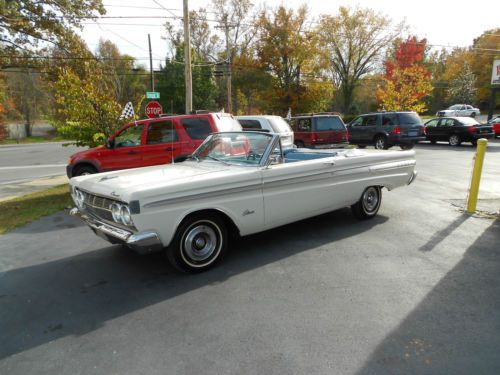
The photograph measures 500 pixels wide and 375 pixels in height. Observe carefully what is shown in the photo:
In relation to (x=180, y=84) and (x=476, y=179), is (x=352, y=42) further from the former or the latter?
(x=476, y=179)

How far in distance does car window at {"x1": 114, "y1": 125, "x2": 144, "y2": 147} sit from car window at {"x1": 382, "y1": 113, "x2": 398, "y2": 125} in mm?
12152

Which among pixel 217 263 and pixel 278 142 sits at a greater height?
pixel 278 142

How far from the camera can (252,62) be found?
31.2 metres

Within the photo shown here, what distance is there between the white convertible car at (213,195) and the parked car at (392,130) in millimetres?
11714

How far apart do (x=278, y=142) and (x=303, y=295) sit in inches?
81.8

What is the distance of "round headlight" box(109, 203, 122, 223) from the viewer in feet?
12.2

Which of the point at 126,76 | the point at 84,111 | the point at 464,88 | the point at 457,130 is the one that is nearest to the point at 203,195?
the point at 84,111

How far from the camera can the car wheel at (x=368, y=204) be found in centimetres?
578

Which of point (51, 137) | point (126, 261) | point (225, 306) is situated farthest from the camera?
point (51, 137)

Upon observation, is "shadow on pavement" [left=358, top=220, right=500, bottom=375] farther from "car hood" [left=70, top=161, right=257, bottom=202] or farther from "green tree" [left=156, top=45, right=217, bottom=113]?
"green tree" [left=156, top=45, right=217, bottom=113]

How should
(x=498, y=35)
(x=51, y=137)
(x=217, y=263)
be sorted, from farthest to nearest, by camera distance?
1. (x=498, y=35)
2. (x=51, y=137)
3. (x=217, y=263)

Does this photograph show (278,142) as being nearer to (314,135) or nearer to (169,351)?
(169,351)

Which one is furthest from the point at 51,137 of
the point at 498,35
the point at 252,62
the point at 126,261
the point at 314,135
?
the point at 498,35

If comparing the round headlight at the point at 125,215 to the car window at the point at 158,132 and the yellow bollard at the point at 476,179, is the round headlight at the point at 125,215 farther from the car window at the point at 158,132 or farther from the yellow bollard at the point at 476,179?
the yellow bollard at the point at 476,179
